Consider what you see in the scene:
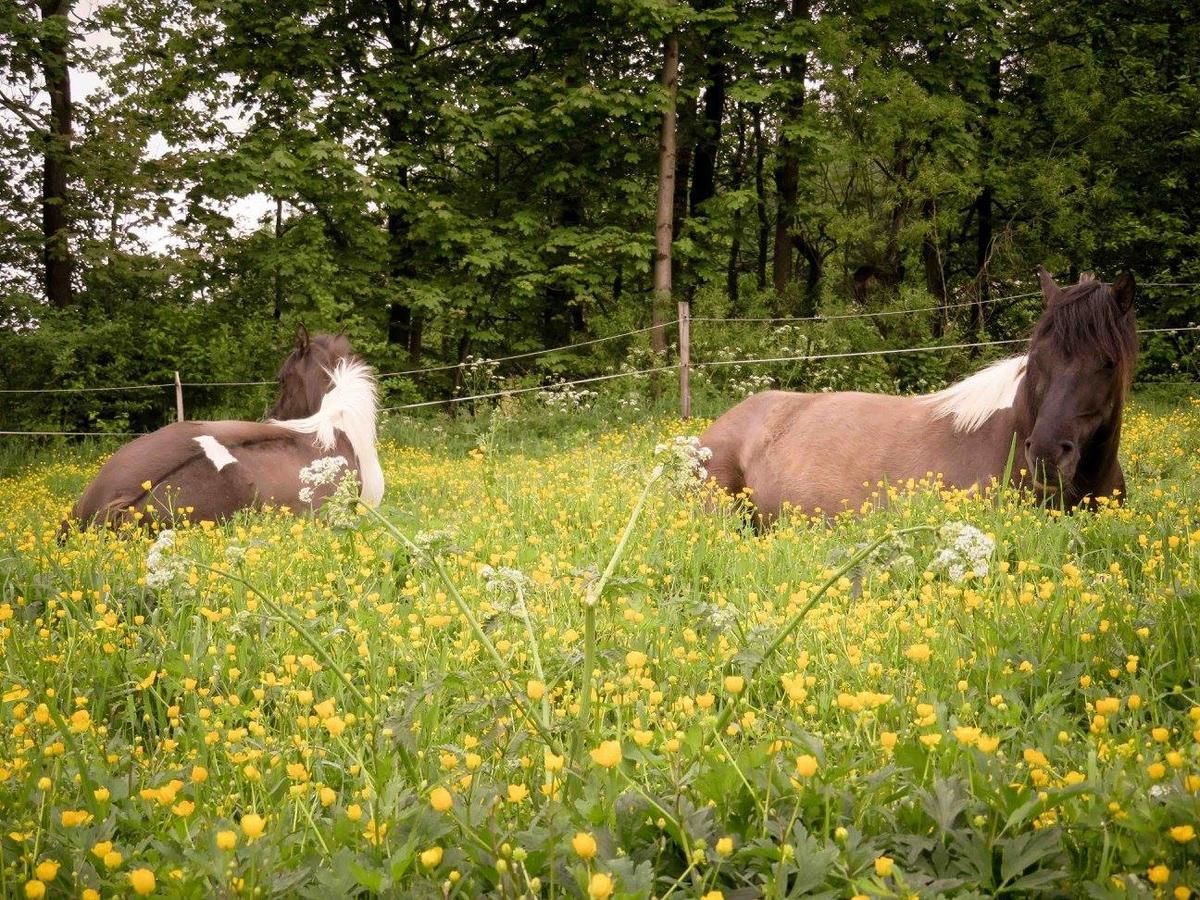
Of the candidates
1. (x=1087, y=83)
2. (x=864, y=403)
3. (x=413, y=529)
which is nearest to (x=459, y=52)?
(x=1087, y=83)

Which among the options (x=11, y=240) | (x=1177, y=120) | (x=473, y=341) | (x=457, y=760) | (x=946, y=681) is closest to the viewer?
(x=457, y=760)

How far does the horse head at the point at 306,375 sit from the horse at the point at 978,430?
3412 mm

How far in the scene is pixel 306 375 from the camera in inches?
304

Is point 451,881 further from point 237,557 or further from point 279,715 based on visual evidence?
point 237,557

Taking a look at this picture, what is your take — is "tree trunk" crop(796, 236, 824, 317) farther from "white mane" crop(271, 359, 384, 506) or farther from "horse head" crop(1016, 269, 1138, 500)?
"horse head" crop(1016, 269, 1138, 500)

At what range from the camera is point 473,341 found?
743 inches

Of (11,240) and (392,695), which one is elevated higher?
(11,240)

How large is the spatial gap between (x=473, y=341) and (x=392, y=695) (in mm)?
16721

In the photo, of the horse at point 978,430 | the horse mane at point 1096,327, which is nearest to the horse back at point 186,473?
the horse at point 978,430

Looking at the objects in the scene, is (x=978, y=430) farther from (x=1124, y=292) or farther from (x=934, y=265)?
(x=934, y=265)

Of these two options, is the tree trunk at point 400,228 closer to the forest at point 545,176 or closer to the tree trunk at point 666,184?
the forest at point 545,176

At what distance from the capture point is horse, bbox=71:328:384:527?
227 inches

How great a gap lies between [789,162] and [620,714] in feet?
57.0

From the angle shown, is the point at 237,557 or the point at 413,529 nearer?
the point at 237,557
